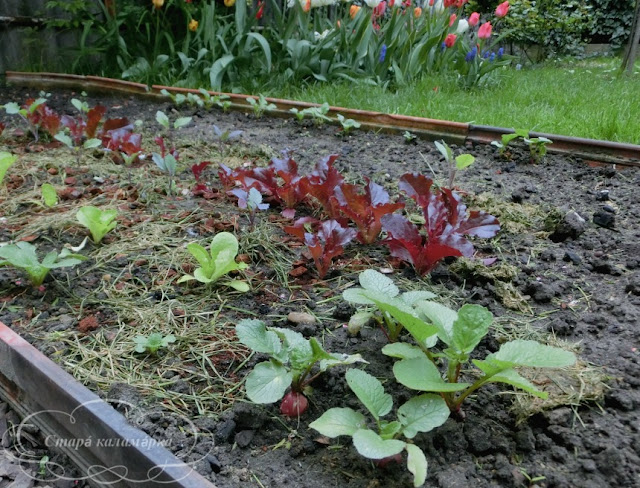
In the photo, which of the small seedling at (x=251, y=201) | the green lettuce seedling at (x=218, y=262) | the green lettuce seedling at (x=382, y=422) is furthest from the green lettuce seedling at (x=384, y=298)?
the small seedling at (x=251, y=201)

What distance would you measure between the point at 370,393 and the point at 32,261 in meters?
1.02

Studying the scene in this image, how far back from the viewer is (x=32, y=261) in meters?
1.43

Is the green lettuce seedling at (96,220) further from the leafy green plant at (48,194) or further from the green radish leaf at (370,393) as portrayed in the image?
the green radish leaf at (370,393)

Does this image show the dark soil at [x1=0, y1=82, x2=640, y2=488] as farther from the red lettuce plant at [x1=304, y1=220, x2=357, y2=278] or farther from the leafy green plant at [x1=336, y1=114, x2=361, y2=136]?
the leafy green plant at [x1=336, y1=114, x2=361, y2=136]

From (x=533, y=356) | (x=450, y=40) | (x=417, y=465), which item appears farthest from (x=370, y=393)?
(x=450, y=40)

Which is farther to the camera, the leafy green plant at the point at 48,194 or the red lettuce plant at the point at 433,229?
the leafy green plant at the point at 48,194

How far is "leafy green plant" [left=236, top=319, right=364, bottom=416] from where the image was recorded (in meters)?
1.04

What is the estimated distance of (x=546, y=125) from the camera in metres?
3.06

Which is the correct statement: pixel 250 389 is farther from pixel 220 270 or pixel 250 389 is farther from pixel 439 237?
pixel 439 237

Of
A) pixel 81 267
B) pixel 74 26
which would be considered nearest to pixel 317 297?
pixel 81 267

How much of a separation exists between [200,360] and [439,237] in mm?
762

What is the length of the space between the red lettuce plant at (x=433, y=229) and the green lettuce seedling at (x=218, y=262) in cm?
46

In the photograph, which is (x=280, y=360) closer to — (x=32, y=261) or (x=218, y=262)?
(x=218, y=262)

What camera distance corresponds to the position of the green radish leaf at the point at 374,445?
0.85 meters
